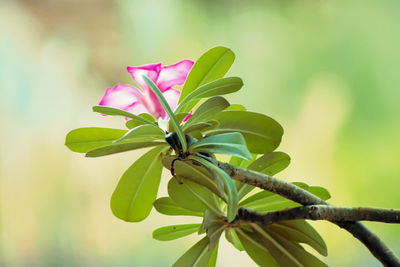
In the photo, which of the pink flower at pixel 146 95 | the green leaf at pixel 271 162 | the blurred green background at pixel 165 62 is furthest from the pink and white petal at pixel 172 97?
the blurred green background at pixel 165 62

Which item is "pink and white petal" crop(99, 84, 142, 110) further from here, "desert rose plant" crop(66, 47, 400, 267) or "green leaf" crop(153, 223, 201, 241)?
"green leaf" crop(153, 223, 201, 241)

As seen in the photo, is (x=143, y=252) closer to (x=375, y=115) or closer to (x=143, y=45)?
(x=143, y=45)

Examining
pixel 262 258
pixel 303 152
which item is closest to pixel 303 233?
pixel 262 258

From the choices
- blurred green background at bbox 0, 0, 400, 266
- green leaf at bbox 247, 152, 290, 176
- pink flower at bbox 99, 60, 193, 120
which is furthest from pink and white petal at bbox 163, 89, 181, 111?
blurred green background at bbox 0, 0, 400, 266

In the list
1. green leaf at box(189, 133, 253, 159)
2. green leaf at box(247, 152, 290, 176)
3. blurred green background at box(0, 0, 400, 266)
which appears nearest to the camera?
green leaf at box(189, 133, 253, 159)

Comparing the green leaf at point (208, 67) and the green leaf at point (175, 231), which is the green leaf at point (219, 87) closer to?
the green leaf at point (208, 67)

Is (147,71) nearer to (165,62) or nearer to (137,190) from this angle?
(137,190)

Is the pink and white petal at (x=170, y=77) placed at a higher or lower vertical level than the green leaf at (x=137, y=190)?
higher
